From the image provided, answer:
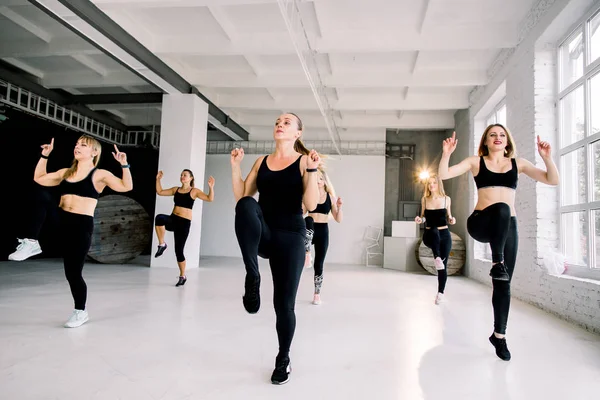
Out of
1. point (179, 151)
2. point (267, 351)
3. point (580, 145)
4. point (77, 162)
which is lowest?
point (267, 351)

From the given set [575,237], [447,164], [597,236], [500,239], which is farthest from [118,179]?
[575,237]

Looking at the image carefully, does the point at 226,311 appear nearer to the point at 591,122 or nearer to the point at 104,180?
the point at 104,180

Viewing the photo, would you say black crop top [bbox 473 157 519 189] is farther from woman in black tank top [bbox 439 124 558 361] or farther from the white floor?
the white floor

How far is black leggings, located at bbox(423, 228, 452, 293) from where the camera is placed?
4977 millimetres

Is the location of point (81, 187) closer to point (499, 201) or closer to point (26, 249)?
point (26, 249)

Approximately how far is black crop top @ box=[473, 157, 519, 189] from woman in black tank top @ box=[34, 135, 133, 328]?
2857 mm

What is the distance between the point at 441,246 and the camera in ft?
16.5

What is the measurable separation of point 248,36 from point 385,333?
5.58 meters

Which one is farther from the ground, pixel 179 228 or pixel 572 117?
pixel 572 117

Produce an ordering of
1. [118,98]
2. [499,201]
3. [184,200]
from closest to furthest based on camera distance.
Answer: [499,201], [184,200], [118,98]

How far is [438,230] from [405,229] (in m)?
5.45

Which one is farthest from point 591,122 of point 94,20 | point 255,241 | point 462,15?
point 94,20

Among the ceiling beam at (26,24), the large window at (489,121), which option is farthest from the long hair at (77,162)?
the large window at (489,121)

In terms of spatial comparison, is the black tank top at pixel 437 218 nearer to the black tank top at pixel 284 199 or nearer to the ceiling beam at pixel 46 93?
the black tank top at pixel 284 199
